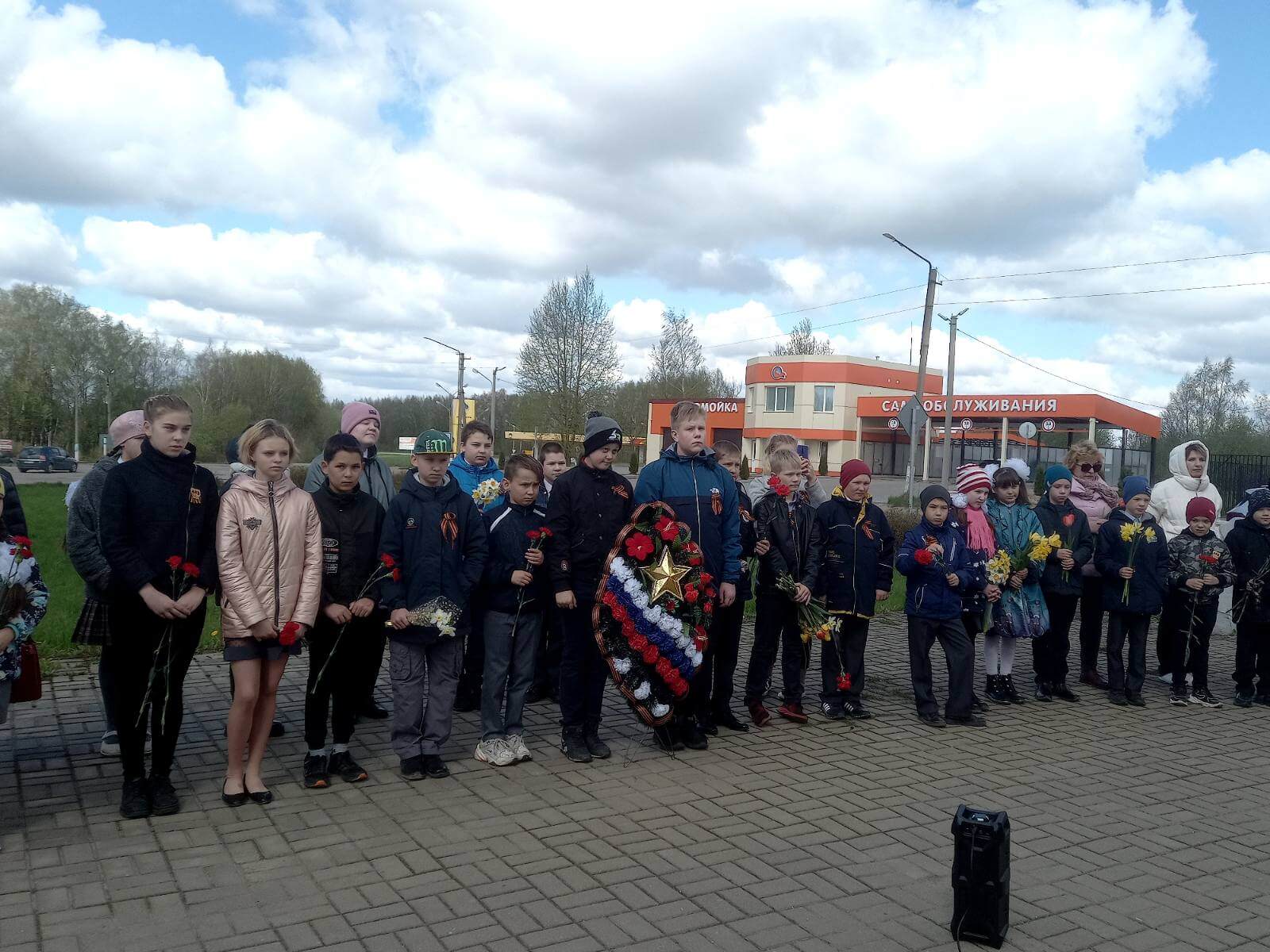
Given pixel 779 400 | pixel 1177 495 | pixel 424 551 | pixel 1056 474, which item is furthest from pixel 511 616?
pixel 779 400

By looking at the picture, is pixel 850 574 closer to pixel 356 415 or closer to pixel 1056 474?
pixel 1056 474

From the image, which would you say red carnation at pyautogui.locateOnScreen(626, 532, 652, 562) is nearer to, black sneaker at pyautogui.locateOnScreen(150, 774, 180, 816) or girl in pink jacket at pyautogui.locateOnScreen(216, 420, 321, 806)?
girl in pink jacket at pyautogui.locateOnScreen(216, 420, 321, 806)

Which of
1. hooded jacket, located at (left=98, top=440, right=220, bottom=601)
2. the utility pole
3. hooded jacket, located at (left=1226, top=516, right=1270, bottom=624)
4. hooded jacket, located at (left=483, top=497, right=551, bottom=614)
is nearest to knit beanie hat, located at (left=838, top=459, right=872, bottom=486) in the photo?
hooded jacket, located at (left=483, top=497, right=551, bottom=614)

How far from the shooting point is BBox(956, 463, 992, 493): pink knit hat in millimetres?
7812

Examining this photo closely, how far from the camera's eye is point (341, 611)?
536 cm

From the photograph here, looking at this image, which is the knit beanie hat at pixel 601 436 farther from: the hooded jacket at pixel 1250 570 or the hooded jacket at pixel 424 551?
the hooded jacket at pixel 1250 570

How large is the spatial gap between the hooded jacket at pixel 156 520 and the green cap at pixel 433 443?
1.18 m

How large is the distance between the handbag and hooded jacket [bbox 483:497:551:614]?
7.78 ft

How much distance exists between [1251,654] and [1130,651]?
1114mm

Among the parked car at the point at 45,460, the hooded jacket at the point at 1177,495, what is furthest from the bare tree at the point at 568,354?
the hooded jacket at the point at 1177,495

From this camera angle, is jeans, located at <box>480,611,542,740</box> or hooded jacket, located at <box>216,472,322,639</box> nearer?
hooded jacket, located at <box>216,472,322,639</box>

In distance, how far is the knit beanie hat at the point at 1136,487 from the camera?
8.52 metres

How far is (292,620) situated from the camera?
5.07 metres

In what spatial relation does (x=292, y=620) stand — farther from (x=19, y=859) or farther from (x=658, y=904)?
(x=658, y=904)
